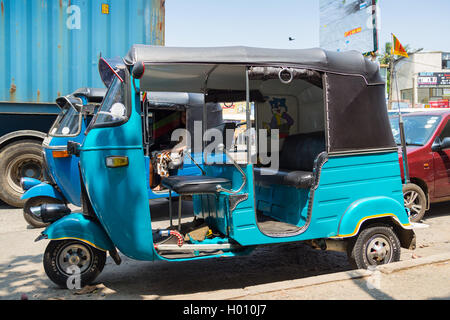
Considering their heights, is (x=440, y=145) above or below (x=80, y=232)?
above

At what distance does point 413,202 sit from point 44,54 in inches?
296

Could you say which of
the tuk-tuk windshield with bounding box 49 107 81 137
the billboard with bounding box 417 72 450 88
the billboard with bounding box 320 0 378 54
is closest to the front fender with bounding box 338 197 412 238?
the tuk-tuk windshield with bounding box 49 107 81 137

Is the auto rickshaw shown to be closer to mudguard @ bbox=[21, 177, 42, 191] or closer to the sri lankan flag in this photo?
the sri lankan flag

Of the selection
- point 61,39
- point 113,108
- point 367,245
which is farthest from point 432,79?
point 113,108

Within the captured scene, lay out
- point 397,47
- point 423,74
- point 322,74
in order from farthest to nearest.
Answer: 1. point 423,74
2. point 397,47
3. point 322,74

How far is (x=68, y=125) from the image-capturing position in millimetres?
7219

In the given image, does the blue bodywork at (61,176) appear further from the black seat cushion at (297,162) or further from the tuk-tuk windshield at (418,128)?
the tuk-tuk windshield at (418,128)

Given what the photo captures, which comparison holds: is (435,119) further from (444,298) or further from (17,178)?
(17,178)

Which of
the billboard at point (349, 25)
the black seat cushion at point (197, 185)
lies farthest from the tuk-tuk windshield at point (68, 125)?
the billboard at point (349, 25)

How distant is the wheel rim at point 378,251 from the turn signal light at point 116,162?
2578mm

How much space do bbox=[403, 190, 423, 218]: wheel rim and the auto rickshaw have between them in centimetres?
257

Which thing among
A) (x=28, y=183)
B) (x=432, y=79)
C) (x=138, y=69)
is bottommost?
(x=28, y=183)

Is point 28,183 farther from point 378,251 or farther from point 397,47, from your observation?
point 397,47

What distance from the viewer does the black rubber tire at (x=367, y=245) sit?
14.0ft
